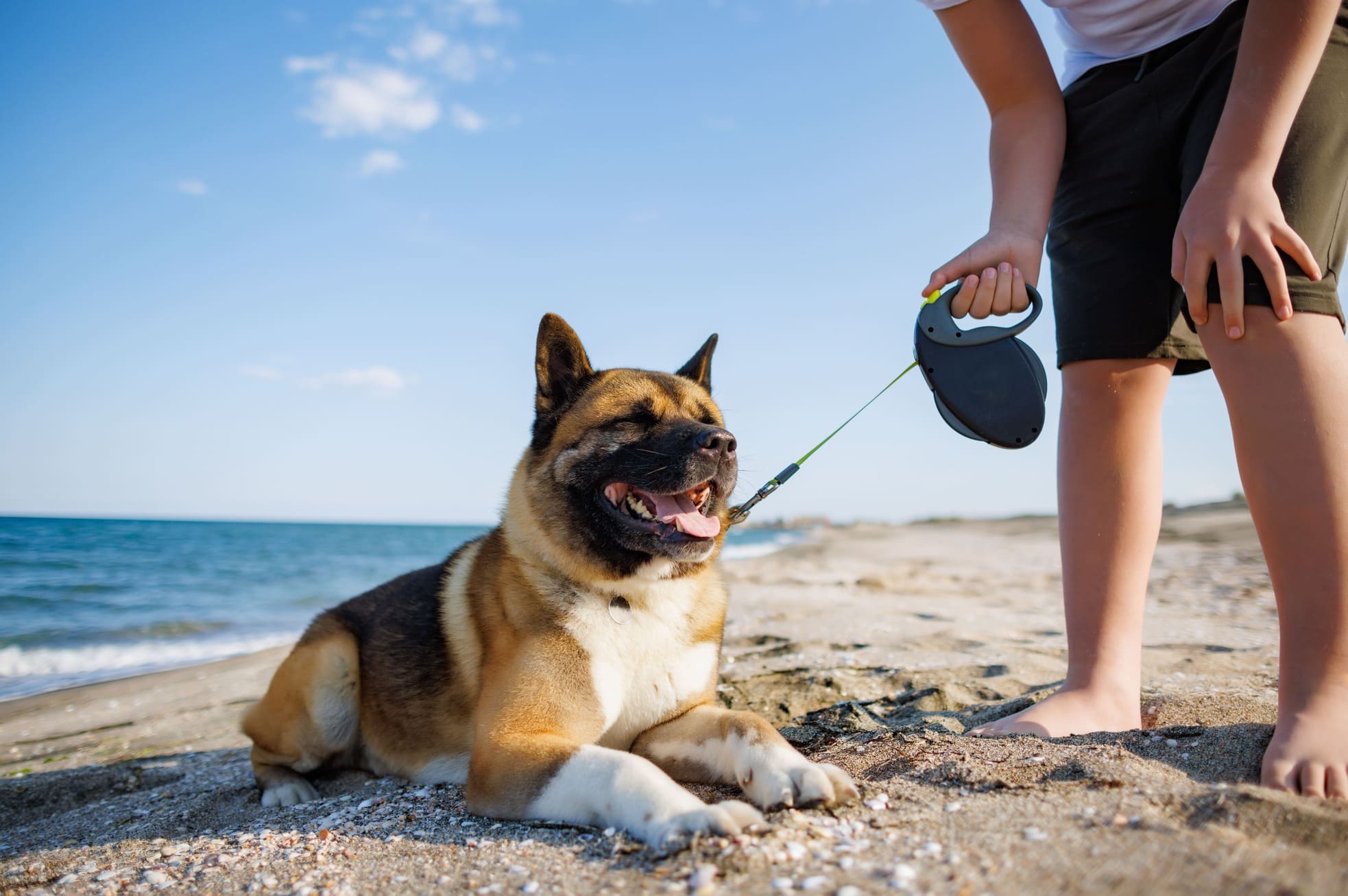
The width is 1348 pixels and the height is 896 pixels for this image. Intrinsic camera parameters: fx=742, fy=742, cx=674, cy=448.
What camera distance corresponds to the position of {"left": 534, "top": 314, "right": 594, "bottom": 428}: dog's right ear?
11.3 ft

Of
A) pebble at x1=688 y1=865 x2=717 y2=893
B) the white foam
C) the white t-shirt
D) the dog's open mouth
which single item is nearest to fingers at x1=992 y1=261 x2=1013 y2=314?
the white t-shirt

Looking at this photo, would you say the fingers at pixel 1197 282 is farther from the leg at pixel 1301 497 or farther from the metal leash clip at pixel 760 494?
the metal leash clip at pixel 760 494

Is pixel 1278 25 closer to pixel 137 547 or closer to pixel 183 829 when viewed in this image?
pixel 183 829

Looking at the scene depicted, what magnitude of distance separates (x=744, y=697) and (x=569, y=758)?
1.87 meters

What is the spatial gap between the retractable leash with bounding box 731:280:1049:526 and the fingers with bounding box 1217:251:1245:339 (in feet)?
1.93

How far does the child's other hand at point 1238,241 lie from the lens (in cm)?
204

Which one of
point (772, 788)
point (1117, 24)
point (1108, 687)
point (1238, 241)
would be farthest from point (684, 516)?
point (1117, 24)

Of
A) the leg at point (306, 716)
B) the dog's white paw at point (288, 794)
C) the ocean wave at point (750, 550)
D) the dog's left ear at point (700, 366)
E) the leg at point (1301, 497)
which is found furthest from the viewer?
the ocean wave at point (750, 550)

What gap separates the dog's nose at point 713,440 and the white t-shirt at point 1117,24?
191 centimetres

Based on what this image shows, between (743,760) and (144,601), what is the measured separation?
1583cm

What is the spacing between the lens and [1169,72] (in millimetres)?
2547

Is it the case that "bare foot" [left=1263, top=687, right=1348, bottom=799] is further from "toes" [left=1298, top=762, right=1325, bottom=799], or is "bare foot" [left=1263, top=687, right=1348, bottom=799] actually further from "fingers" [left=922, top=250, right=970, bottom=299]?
"fingers" [left=922, top=250, right=970, bottom=299]

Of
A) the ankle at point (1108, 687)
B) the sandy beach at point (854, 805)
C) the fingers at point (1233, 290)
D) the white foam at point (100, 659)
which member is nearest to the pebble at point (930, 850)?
the sandy beach at point (854, 805)

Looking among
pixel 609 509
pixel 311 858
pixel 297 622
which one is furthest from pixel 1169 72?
pixel 297 622
